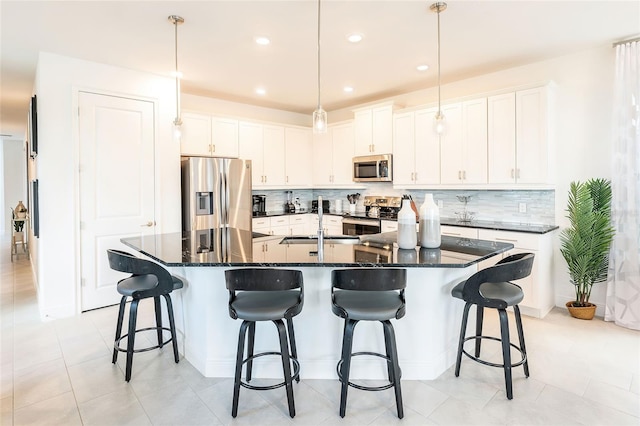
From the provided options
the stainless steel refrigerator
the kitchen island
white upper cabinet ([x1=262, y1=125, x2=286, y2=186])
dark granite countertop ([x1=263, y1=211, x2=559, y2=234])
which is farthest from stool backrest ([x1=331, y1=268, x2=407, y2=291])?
white upper cabinet ([x1=262, y1=125, x2=286, y2=186])

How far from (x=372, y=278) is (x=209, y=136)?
392 centimetres

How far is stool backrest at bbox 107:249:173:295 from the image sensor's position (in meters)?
2.42

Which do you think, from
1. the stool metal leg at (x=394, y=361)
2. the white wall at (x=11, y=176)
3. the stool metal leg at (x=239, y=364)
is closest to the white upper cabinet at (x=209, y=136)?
the stool metal leg at (x=239, y=364)

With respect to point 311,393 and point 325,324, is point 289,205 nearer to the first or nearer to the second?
point 325,324

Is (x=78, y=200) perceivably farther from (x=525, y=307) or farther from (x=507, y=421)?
(x=525, y=307)

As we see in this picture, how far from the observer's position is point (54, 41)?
3.40 metres

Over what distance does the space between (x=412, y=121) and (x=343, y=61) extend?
141cm

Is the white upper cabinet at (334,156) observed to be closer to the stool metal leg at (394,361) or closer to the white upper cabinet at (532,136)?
the white upper cabinet at (532,136)

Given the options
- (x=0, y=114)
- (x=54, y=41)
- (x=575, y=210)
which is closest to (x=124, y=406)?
(x=54, y=41)

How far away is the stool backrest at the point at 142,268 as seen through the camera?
242 cm

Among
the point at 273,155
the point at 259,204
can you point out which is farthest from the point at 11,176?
the point at 273,155

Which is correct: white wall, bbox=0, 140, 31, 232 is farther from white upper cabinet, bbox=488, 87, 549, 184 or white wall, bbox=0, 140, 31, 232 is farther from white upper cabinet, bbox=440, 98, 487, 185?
white upper cabinet, bbox=488, 87, 549, 184

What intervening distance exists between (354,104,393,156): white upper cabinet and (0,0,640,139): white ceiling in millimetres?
605

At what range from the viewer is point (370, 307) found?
2102 millimetres
